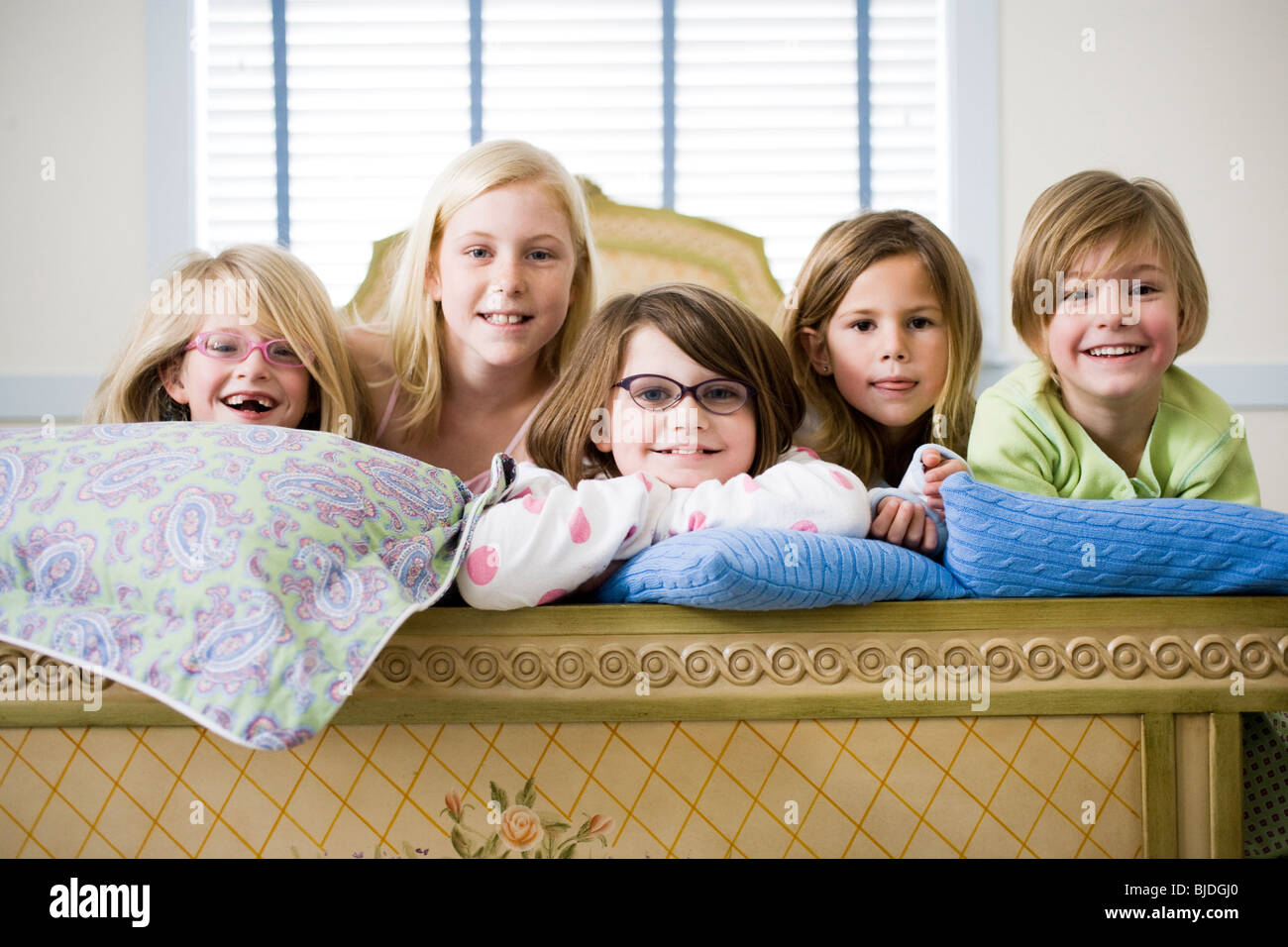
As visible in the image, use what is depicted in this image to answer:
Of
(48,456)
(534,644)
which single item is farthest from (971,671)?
(48,456)

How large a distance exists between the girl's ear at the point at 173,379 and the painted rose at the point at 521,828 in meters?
0.80

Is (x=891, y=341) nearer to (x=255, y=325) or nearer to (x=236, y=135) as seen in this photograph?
(x=255, y=325)

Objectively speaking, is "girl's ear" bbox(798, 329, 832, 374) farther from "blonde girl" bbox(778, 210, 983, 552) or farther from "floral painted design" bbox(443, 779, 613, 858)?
"floral painted design" bbox(443, 779, 613, 858)

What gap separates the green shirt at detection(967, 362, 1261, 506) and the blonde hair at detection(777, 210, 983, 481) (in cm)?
13

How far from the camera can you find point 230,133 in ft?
8.70

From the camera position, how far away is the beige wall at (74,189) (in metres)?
2.54

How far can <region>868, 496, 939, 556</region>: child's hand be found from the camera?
3.64 feet

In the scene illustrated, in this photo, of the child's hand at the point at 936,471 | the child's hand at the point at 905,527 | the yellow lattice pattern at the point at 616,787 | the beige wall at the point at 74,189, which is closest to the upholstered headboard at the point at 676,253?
the beige wall at the point at 74,189

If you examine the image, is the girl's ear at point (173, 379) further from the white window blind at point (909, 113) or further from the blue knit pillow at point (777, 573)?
the white window blind at point (909, 113)

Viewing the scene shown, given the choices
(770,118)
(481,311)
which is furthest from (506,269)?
(770,118)

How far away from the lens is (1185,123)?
2.50 m

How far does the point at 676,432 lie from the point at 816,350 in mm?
400

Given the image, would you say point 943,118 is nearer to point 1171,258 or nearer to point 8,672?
point 1171,258

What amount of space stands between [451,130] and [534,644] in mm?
2067
